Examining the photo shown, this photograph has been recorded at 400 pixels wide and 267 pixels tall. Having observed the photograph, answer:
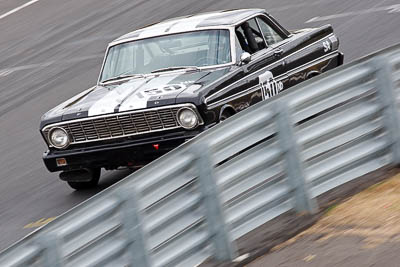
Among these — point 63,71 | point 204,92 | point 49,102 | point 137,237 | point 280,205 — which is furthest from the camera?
point 63,71

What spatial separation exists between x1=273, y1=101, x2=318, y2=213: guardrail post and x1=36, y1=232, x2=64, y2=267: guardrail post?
86.9 inches

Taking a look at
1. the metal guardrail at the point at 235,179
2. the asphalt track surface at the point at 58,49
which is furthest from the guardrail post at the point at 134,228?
the asphalt track surface at the point at 58,49

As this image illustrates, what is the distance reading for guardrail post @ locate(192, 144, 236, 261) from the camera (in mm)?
Answer: 6578

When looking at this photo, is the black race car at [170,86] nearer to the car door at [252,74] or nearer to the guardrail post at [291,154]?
the car door at [252,74]

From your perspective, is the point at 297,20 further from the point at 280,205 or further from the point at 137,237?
the point at 137,237

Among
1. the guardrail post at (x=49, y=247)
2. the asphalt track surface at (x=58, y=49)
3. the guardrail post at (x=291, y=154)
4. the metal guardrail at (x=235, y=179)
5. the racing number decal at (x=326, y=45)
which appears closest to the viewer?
the guardrail post at (x=49, y=247)

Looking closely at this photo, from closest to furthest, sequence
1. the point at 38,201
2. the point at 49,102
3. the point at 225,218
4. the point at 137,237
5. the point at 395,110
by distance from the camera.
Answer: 1. the point at 137,237
2. the point at 225,218
3. the point at 395,110
4. the point at 38,201
5. the point at 49,102

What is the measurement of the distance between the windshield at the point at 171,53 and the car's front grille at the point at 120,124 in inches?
44.7

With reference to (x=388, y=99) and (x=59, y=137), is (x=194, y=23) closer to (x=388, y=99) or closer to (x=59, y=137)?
(x=59, y=137)

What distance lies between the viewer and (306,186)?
7.30m

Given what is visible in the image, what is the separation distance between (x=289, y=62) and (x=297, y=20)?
25.3 feet

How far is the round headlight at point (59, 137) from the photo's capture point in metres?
9.97

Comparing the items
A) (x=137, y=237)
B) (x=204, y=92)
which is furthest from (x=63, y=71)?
(x=137, y=237)

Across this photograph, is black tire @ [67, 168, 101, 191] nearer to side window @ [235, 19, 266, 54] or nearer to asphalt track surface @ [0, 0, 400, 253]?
asphalt track surface @ [0, 0, 400, 253]
